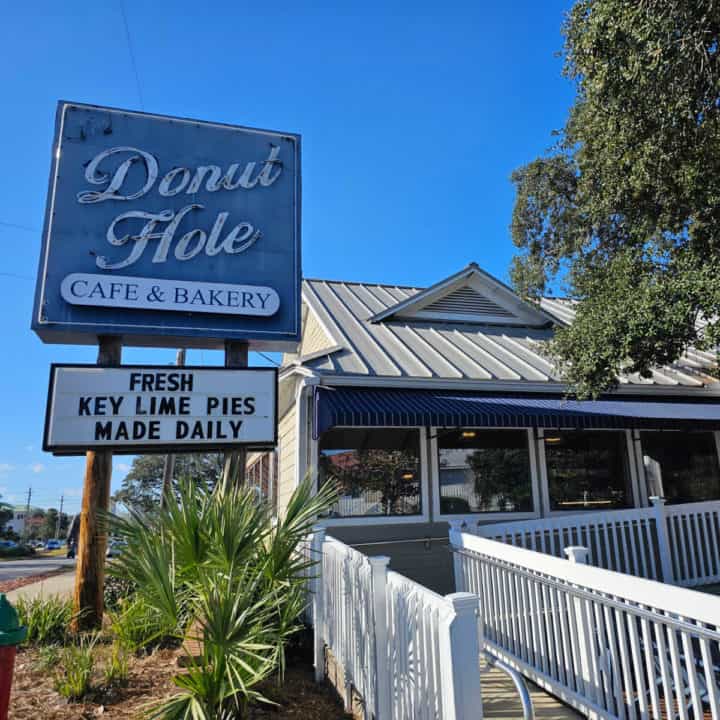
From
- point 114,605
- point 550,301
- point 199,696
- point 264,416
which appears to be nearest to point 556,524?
point 264,416

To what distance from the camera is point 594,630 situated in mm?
4141

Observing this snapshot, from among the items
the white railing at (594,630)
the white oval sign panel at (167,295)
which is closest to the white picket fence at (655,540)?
the white railing at (594,630)

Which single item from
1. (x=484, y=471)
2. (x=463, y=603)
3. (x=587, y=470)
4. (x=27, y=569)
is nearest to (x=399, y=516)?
(x=484, y=471)

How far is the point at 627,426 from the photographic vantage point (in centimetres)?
844

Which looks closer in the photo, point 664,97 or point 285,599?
point 285,599

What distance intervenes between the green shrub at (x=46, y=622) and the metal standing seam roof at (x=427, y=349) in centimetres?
440

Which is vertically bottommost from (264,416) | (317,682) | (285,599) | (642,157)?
(317,682)

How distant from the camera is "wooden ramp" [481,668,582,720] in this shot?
13.4 ft

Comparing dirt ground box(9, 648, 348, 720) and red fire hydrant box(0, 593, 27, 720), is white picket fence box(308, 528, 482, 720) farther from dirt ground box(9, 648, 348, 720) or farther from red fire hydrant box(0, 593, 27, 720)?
red fire hydrant box(0, 593, 27, 720)

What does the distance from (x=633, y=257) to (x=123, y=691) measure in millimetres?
8117

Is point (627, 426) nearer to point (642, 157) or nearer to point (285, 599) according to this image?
point (642, 157)

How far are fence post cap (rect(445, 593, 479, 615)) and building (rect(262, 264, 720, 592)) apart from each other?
14.0ft

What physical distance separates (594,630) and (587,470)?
20.1 feet

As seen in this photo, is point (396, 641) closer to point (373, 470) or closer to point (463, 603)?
point (463, 603)
